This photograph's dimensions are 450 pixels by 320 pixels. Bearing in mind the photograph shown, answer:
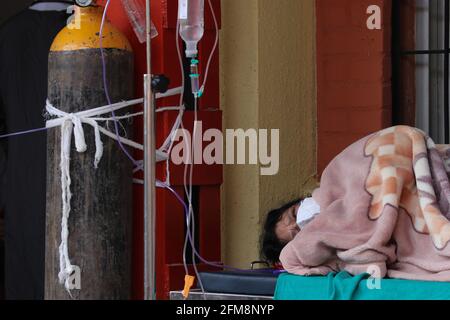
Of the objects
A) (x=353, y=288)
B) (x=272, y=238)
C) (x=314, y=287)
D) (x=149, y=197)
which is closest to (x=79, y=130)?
(x=149, y=197)

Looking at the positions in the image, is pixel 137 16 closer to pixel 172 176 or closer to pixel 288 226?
pixel 172 176

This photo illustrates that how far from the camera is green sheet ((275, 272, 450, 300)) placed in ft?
9.55

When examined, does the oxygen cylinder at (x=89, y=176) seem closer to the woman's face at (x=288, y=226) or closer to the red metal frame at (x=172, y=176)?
the red metal frame at (x=172, y=176)

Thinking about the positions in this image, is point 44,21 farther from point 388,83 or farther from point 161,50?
point 388,83

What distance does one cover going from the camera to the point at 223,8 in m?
3.79

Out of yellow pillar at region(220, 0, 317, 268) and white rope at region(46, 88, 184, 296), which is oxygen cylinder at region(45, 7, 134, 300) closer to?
white rope at region(46, 88, 184, 296)

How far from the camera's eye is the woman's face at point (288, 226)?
11.9ft

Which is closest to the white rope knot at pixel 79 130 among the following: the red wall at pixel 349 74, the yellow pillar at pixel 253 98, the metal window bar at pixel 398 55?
the yellow pillar at pixel 253 98

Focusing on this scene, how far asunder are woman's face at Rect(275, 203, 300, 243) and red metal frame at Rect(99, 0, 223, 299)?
23 centimetres

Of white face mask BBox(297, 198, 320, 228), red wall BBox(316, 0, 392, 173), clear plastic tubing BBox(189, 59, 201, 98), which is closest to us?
clear plastic tubing BBox(189, 59, 201, 98)

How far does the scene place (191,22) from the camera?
3418 mm

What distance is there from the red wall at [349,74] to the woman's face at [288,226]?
0.43 meters

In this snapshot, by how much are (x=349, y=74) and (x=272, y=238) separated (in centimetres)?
69

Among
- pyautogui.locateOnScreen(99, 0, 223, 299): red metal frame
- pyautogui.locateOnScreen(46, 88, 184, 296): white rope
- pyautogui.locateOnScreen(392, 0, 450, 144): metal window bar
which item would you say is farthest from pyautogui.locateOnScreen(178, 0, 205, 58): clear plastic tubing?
pyautogui.locateOnScreen(392, 0, 450, 144): metal window bar
